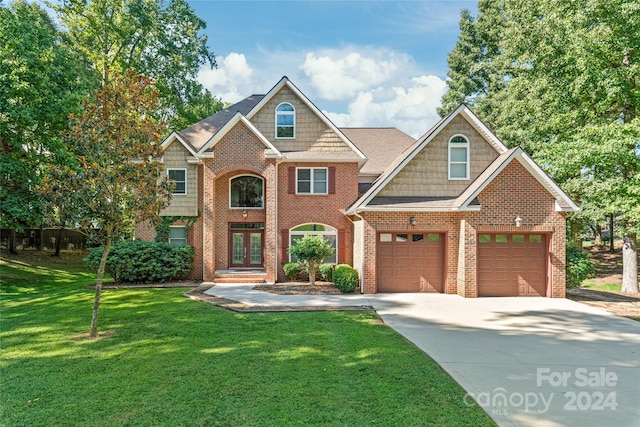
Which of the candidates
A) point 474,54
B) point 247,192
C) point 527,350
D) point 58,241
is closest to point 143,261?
point 247,192

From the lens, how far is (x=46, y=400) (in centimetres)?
520

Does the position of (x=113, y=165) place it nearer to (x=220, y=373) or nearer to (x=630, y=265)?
(x=220, y=373)

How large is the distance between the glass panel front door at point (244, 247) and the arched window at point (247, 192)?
57.3 inches

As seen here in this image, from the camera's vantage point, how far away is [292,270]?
54.3 feet

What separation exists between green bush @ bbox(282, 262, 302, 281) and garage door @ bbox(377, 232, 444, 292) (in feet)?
13.2

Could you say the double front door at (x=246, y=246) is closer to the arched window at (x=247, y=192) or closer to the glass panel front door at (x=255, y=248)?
the glass panel front door at (x=255, y=248)

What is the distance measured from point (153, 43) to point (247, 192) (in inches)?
645

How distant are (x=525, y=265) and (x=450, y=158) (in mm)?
5146

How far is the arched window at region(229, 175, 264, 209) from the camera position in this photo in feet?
59.6

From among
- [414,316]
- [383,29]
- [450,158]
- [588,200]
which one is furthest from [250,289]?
[588,200]

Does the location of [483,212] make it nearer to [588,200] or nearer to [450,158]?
[450,158]

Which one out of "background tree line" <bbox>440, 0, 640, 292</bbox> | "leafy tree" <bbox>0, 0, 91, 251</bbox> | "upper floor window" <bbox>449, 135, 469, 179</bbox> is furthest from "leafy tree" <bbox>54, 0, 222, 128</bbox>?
"background tree line" <bbox>440, 0, 640, 292</bbox>

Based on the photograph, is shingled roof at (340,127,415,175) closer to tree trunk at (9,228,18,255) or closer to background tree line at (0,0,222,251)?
background tree line at (0,0,222,251)

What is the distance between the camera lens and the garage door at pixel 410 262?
47.2 ft
